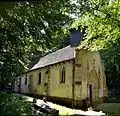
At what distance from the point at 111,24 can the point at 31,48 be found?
5.69 metres

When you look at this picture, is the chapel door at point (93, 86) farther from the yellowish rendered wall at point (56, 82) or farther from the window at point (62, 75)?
the window at point (62, 75)

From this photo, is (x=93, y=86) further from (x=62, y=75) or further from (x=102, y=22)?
(x=102, y=22)

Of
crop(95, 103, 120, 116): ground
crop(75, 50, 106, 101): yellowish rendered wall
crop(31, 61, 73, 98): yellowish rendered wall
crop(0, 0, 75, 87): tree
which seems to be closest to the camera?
crop(0, 0, 75, 87): tree

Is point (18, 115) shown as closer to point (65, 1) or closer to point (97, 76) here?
point (65, 1)

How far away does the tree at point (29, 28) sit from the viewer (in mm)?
13133

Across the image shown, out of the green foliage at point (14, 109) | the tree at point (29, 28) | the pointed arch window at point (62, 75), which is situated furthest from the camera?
the pointed arch window at point (62, 75)

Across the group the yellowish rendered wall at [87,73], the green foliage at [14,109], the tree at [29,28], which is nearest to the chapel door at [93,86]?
the yellowish rendered wall at [87,73]

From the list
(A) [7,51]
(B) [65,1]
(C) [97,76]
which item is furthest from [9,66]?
(C) [97,76]

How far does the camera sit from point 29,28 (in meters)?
14.4

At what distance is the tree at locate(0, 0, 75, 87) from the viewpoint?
13133mm

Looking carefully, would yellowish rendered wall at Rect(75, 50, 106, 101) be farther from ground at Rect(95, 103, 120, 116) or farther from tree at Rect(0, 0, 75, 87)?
tree at Rect(0, 0, 75, 87)

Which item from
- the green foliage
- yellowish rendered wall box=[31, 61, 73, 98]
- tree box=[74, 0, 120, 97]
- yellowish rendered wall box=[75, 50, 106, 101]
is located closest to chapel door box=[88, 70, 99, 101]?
yellowish rendered wall box=[75, 50, 106, 101]

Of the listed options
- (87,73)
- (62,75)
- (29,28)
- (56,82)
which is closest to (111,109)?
(87,73)

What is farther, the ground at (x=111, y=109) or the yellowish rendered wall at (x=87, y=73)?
the yellowish rendered wall at (x=87, y=73)
